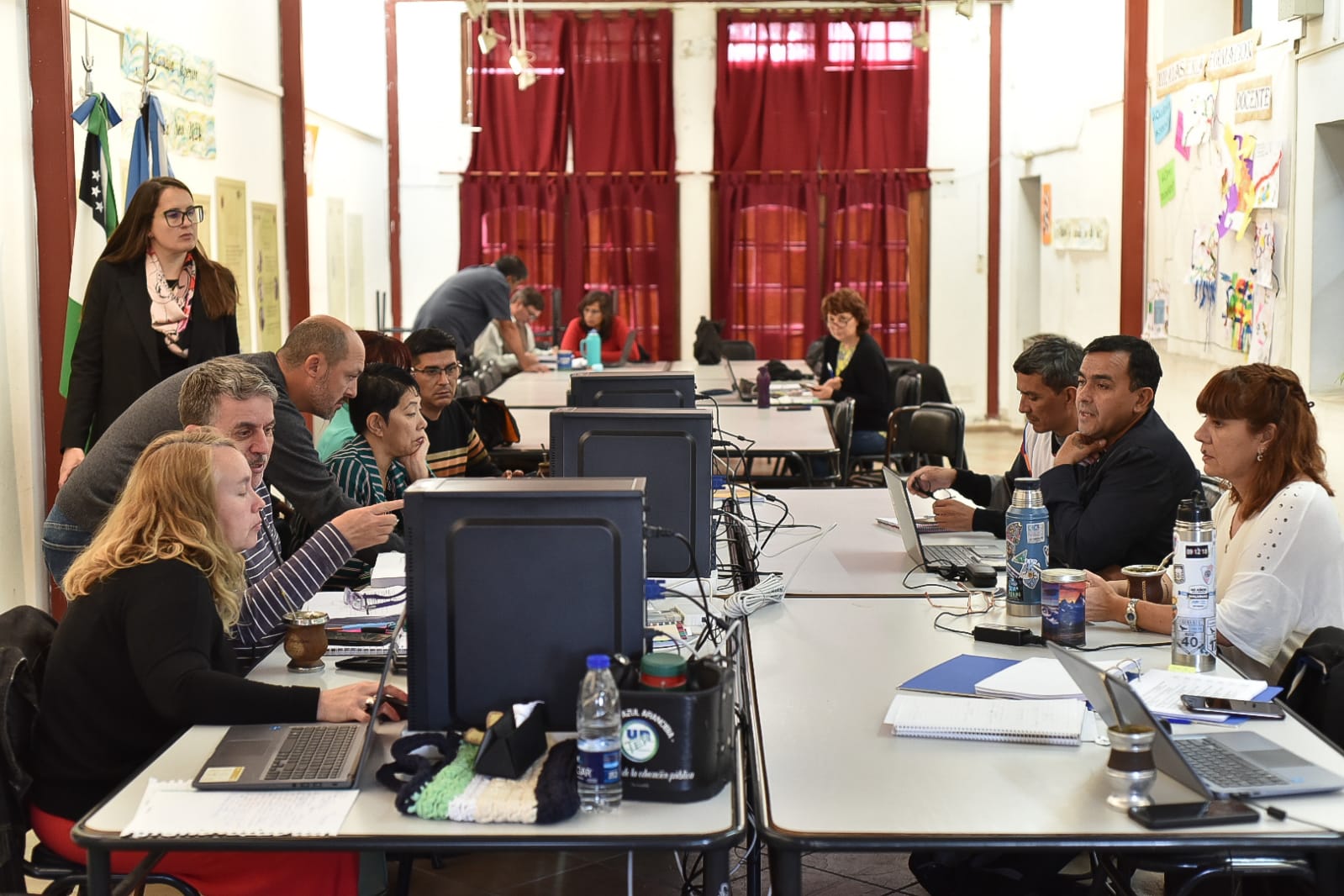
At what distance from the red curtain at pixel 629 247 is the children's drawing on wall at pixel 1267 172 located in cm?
566

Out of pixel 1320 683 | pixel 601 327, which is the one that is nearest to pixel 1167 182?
pixel 601 327

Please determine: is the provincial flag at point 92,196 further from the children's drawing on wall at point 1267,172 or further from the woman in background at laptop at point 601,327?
the children's drawing on wall at point 1267,172

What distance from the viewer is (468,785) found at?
190 centimetres

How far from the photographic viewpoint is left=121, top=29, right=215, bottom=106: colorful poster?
554 centimetres

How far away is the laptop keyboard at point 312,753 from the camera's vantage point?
6.43ft

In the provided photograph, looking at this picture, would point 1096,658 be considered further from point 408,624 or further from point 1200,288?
point 1200,288

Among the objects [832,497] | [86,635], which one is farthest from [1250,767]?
[832,497]

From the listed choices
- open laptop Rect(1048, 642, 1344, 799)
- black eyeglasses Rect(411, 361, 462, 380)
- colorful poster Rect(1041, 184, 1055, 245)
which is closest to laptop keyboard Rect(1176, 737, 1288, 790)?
open laptop Rect(1048, 642, 1344, 799)

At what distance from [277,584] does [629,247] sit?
348 inches

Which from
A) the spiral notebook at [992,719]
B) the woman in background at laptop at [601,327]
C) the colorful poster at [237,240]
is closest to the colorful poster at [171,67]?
the colorful poster at [237,240]

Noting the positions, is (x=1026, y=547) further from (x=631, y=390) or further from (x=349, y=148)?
(x=349, y=148)

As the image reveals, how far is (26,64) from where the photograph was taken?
4.57 meters

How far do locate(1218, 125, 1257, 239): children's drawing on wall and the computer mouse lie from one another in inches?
159

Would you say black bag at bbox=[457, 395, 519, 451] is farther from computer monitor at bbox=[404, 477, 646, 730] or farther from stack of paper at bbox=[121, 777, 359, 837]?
stack of paper at bbox=[121, 777, 359, 837]
